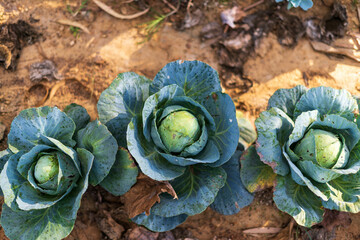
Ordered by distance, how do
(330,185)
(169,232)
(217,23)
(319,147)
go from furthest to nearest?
1. (217,23)
2. (169,232)
3. (330,185)
4. (319,147)

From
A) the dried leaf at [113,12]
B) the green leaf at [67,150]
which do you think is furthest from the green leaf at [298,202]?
the dried leaf at [113,12]

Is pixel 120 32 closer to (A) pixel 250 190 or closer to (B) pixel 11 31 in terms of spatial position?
(B) pixel 11 31

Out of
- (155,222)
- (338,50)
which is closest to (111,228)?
(155,222)

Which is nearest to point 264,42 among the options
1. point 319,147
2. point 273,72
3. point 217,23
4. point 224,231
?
point 273,72

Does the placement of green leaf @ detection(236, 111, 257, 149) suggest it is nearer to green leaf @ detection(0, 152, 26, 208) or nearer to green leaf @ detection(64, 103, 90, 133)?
green leaf @ detection(64, 103, 90, 133)

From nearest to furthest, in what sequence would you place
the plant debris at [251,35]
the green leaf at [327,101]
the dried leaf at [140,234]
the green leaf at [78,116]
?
the green leaf at [327,101] < the green leaf at [78,116] < the dried leaf at [140,234] < the plant debris at [251,35]

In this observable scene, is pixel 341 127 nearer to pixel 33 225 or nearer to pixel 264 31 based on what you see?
pixel 264 31

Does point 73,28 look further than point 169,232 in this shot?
Yes

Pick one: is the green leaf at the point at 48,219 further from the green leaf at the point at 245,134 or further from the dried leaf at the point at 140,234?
the green leaf at the point at 245,134
